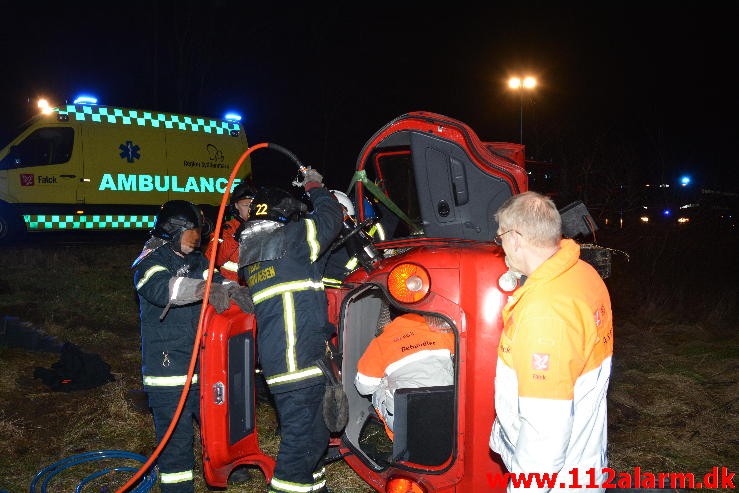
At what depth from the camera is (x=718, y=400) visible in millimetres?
4957

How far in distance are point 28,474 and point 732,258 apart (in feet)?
35.8

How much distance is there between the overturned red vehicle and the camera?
8.38 ft

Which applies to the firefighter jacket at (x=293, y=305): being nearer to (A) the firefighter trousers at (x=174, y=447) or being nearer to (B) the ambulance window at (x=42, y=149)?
(A) the firefighter trousers at (x=174, y=447)

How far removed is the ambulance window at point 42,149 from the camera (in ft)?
36.3

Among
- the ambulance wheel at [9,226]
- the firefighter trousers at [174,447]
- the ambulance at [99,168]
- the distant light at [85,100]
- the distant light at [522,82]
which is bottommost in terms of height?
the firefighter trousers at [174,447]

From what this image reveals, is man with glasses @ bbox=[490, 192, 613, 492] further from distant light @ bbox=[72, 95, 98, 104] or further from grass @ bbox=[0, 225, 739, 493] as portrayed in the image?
distant light @ bbox=[72, 95, 98, 104]

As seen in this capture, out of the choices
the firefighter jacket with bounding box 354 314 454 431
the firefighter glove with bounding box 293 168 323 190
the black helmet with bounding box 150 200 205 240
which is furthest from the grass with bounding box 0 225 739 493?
the firefighter glove with bounding box 293 168 323 190

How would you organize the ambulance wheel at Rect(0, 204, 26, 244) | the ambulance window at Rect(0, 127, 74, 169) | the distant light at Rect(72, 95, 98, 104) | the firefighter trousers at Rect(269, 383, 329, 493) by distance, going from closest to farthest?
the firefighter trousers at Rect(269, 383, 329, 493), the ambulance wheel at Rect(0, 204, 26, 244), the ambulance window at Rect(0, 127, 74, 169), the distant light at Rect(72, 95, 98, 104)

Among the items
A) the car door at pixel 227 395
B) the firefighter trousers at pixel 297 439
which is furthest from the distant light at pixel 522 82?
the firefighter trousers at pixel 297 439

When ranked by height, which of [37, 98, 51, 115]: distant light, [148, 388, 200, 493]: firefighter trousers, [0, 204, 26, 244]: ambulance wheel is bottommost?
[148, 388, 200, 493]: firefighter trousers

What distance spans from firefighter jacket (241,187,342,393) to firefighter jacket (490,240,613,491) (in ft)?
4.15

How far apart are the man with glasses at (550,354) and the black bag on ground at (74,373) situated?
4.51 m

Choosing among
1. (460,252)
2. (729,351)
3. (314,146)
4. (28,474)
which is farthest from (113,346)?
(314,146)

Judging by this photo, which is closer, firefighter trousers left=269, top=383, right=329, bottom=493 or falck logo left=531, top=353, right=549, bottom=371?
falck logo left=531, top=353, right=549, bottom=371
